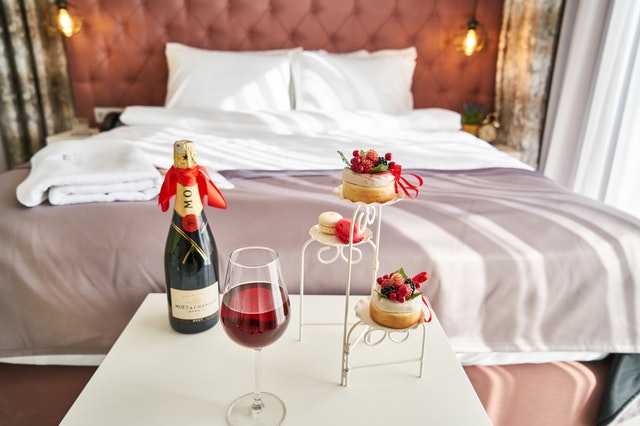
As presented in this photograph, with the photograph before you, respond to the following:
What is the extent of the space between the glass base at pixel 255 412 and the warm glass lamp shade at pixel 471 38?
8.74 ft

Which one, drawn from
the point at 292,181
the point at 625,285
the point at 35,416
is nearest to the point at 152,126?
the point at 292,181

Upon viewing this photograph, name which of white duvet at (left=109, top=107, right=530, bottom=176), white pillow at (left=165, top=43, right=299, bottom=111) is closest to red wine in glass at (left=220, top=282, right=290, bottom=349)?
white duvet at (left=109, top=107, right=530, bottom=176)

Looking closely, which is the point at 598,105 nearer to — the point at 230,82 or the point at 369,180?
the point at 230,82

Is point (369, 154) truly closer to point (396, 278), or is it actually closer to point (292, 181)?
point (396, 278)

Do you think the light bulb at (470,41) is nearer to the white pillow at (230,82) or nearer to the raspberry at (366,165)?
the white pillow at (230,82)

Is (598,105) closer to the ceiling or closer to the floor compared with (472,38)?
closer to the floor

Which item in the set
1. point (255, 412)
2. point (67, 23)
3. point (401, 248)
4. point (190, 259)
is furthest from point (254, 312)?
point (67, 23)

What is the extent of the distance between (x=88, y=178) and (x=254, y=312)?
0.85m

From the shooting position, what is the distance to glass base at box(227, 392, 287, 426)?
715 mm

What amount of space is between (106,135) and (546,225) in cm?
179

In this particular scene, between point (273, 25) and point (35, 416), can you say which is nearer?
point (35, 416)

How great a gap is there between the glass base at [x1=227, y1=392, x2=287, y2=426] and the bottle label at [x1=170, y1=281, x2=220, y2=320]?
21 cm

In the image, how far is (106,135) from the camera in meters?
2.02

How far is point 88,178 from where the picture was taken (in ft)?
4.15
